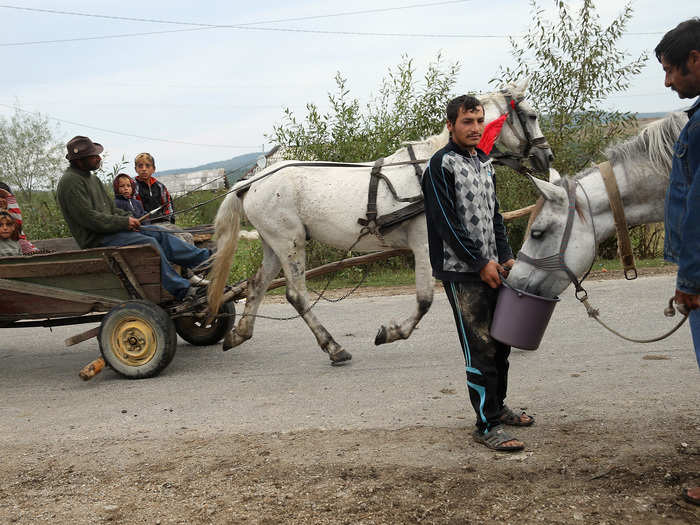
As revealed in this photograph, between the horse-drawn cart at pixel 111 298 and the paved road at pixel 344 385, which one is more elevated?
the horse-drawn cart at pixel 111 298

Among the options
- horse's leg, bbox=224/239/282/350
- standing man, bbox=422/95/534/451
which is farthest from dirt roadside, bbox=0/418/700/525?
horse's leg, bbox=224/239/282/350

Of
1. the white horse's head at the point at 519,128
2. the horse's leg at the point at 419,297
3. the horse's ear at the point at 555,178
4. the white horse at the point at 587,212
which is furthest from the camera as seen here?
the white horse's head at the point at 519,128

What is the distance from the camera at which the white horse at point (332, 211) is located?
566 cm

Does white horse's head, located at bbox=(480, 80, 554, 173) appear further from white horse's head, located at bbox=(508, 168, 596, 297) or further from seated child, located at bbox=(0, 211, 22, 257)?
seated child, located at bbox=(0, 211, 22, 257)

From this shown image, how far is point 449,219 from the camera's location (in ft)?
11.6

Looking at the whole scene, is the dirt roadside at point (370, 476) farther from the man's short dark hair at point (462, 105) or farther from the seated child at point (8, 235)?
the seated child at point (8, 235)

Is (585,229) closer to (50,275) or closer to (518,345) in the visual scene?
(518,345)

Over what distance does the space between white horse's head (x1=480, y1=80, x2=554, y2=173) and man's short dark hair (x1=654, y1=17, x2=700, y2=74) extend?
3391mm

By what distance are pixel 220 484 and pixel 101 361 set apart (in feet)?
9.30

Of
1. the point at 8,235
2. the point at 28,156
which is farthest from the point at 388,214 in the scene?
the point at 28,156

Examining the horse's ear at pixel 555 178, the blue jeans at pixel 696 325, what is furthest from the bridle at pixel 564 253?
the blue jeans at pixel 696 325

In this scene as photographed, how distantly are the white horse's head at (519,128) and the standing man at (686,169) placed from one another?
334cm

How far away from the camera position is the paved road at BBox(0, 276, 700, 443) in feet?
14.1

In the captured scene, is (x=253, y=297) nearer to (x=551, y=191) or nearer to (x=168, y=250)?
(x=168, y=250)
